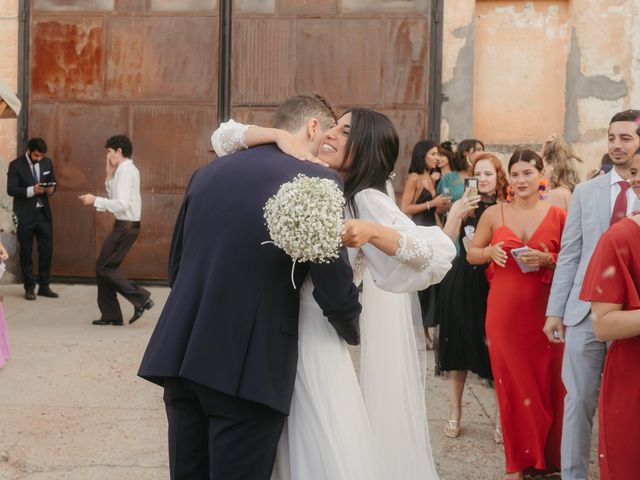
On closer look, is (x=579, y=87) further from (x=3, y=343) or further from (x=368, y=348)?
(x=368, y=348)

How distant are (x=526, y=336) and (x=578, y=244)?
2.66 ft

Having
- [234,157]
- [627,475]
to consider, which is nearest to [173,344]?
[234,157]

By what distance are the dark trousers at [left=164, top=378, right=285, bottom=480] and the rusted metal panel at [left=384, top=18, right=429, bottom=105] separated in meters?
8.98

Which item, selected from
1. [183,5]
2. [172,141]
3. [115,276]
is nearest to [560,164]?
[115,276]

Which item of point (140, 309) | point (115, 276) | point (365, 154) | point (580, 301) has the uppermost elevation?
point (365, 154)

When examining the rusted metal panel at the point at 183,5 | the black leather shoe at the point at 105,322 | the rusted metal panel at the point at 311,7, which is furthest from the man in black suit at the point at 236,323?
the rusted metal panel at the point at 183,5

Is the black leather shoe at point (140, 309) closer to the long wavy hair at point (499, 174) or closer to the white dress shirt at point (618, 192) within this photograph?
the long wavy hair at point (499, 174)

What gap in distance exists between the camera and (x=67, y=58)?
11.9 metres

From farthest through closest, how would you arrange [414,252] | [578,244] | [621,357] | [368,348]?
[578,244]
[368,348]
[621,357]
[414,252]

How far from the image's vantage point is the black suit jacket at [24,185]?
1118 centimetres

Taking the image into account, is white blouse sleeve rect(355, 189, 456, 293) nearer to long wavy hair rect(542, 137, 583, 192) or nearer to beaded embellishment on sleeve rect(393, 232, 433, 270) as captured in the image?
beaded embellishment on sleeve rect(393, 232, 433, 270)

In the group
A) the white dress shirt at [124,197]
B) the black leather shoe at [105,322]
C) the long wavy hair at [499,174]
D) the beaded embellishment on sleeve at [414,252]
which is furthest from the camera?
the black leather shoe at [105,322]

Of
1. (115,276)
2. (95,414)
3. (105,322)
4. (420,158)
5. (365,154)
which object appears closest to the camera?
(365,154)

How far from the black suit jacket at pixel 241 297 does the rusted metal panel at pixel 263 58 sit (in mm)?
8809
